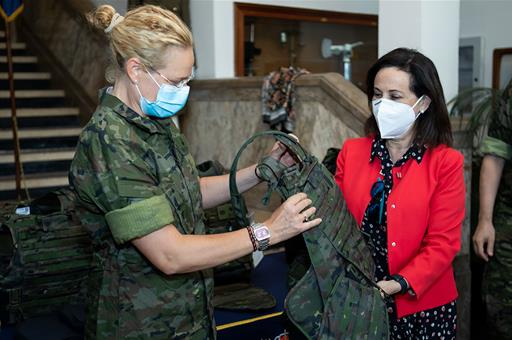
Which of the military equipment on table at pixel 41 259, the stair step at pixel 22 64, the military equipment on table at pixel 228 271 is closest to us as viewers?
the military equipment on table at pixel 41 259

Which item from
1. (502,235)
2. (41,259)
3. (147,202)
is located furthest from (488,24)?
(147,202)

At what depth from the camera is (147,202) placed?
57.4 inches

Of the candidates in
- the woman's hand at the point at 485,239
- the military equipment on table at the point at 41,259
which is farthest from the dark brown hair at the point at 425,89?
the military equipment on table at the point at 41,259

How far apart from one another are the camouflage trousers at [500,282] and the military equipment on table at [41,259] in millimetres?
1663

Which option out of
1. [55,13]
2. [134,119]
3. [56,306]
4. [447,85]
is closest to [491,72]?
Result: [447,85]

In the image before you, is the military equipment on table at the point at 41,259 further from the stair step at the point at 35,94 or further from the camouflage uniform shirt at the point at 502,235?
the stair step at the point at 35,94

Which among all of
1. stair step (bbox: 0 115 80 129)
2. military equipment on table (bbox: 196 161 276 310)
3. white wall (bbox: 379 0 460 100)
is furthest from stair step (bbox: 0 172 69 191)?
white wall (bbox: 379 0 460 100)

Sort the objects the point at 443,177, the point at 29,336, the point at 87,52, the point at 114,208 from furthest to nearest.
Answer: the point at 87,52 < the point at 29,336 < the point at 443,177 < the point at 114,208

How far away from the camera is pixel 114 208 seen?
1484 millimetres

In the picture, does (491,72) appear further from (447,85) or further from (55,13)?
(55,13)

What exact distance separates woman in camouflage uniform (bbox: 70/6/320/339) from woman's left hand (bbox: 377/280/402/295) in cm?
40

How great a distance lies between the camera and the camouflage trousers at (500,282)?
2.42m

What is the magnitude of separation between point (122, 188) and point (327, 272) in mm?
584

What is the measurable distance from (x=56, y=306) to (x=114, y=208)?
1.35 metres
